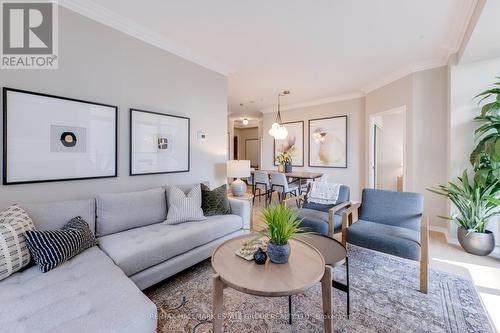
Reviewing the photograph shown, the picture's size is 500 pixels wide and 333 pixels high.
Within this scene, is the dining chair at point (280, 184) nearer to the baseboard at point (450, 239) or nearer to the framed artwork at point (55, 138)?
the baseboard at point (450, 239)

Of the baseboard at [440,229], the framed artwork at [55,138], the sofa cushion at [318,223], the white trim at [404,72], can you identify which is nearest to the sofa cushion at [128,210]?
the framed artwork at [55,138]

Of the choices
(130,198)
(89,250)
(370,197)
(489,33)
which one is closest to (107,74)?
(130,198)

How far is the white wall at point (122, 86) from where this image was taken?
2100 millimetres

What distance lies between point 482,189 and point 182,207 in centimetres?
365

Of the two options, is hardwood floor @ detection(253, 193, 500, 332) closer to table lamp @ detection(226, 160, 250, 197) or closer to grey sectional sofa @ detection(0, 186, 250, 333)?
grey sectional sofa @ detection(0, 186, 250, 333)

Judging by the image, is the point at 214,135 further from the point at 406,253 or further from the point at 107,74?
the point at 406,253

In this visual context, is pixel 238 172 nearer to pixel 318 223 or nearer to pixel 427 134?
pixel 318 223

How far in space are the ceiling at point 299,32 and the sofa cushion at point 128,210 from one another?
1.91 metres

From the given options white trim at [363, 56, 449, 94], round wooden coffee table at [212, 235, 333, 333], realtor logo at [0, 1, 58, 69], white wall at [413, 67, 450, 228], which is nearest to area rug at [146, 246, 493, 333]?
round wooden coffee table at [212, 235, 333, 333]

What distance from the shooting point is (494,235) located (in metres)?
2.81

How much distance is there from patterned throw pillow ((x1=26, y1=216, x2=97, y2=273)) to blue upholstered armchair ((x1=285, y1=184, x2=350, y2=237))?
217 cm

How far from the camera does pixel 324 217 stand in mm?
2891

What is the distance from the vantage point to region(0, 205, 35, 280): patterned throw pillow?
1.42 m

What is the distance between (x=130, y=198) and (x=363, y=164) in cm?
497
